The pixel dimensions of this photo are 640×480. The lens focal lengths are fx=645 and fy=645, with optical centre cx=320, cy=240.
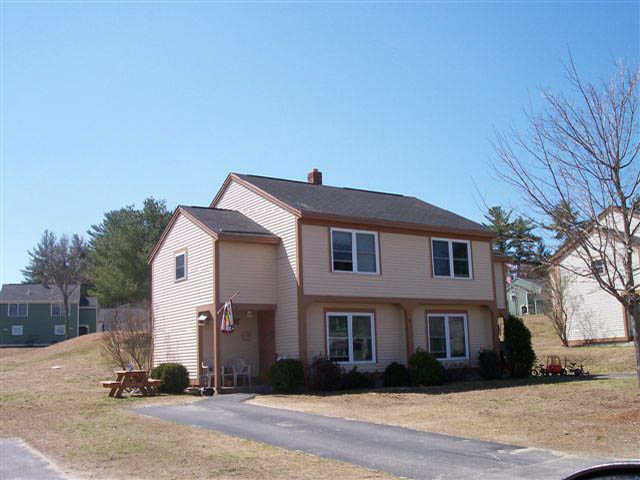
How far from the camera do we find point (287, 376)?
64.1 ft

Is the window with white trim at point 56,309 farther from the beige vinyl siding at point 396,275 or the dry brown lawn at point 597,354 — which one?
the beige vinyl siding at point 396,275

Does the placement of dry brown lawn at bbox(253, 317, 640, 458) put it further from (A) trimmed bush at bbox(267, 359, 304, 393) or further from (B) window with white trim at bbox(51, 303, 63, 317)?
(B) window with white trim at bbox(51, 303, 63, 317)

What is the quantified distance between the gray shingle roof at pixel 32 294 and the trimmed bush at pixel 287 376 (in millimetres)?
51202

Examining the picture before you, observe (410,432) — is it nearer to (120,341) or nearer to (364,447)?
(364,447)

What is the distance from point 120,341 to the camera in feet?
90.8

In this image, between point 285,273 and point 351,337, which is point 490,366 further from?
point 285,273

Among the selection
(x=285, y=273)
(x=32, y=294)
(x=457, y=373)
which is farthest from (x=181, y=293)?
(x=32, y=294)

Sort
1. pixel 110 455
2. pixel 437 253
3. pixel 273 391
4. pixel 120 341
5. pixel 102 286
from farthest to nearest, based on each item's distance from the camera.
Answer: pixel 102 286 < pixel 120 341 < pixel 437 253 < pixel 273 391 < pixel 110 455

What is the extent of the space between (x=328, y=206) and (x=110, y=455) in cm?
1438

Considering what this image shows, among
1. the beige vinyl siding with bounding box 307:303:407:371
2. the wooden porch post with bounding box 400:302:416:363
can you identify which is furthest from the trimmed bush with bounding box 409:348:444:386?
the beige vinyl siding with bounding box 307:303:407:371

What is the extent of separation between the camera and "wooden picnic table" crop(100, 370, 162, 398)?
1967 centimetres

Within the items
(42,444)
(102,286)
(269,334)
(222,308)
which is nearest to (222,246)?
(222,308)

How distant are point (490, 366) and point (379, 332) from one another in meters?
4.87

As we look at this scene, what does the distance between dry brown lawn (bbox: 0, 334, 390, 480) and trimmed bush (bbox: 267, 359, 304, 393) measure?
2725mm
